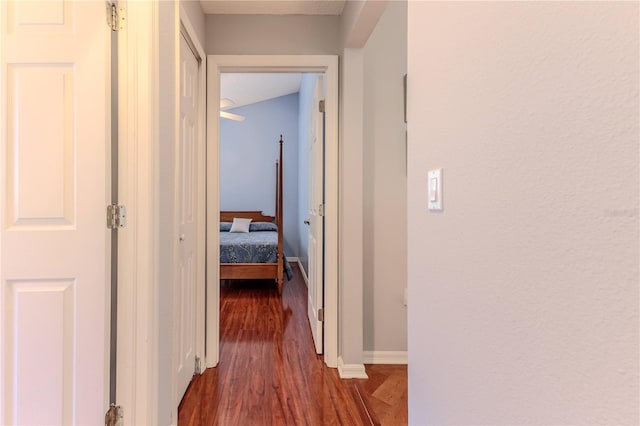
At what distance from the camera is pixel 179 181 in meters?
1.71

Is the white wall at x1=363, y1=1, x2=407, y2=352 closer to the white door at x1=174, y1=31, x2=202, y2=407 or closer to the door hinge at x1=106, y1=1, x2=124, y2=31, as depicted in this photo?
the white door at x1=174, y1=31, x2=202, y2=407

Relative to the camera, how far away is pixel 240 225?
18.3 feet

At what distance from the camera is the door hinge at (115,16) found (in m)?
1.24

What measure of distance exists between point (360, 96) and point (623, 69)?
1.80 m

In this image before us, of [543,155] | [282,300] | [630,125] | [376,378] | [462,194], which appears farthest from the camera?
[282,300]

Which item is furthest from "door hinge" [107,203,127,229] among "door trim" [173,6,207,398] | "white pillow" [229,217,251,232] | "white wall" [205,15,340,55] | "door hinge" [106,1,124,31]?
"white pillow" [229,217,251,232]

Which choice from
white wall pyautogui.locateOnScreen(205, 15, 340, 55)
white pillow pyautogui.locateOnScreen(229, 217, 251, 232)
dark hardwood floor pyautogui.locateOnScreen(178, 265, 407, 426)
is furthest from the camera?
white pillow pyautogui.locateOnScreen(229, 217, 251, 232)

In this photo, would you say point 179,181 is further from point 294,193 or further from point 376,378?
point 294,193

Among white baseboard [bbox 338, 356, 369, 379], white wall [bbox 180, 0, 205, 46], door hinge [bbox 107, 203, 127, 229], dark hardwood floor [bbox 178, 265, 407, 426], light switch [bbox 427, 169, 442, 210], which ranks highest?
white wall [bbox 180, 0, 205, 46]

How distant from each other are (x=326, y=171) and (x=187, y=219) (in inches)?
36.0

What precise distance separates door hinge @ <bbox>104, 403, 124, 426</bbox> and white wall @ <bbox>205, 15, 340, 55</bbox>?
202cm

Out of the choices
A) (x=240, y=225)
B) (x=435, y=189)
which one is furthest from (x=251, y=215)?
(x=435, y=189)

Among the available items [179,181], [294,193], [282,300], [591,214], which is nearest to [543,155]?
[591,214]

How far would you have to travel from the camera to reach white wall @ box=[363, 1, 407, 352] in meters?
2.22
